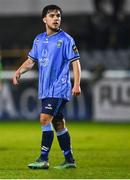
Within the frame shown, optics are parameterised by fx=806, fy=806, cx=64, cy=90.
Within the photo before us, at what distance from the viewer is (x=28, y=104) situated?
2111 cm

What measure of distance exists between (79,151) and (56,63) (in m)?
3.22

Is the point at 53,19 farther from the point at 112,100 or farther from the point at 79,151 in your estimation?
the point at 112,100

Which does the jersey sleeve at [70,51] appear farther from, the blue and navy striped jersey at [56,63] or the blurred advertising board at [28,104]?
the blurred advertising board at [28,104]

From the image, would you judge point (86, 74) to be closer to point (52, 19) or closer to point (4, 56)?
point (4, 56)

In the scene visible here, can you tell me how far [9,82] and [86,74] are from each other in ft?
6.85

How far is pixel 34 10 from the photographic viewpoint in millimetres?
25031

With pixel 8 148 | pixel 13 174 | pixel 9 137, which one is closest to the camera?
pixel 13 174

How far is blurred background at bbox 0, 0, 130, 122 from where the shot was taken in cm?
2114

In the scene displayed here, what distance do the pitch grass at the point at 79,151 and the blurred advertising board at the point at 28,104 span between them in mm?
762

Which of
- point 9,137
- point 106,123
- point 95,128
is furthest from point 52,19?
point 106,123

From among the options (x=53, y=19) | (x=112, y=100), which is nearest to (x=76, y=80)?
(x=53, y=19)

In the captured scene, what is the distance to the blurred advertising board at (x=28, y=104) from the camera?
21.2m

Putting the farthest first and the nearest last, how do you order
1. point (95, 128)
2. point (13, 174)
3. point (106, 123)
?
point (106, 123), point (95, 128), point (13, 174)

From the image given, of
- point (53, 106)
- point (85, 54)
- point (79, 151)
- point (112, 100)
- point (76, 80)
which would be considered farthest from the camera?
point (85, 54)
